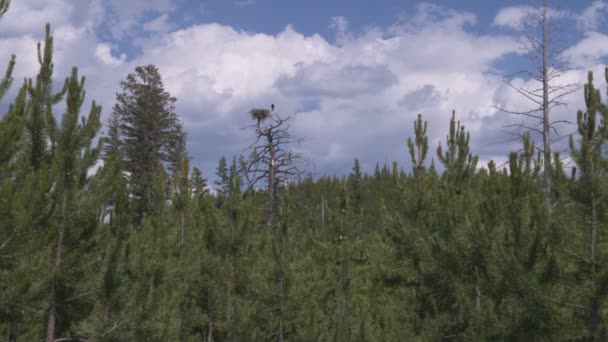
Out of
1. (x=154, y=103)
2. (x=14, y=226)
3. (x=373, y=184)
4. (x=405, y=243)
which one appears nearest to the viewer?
(x=14, y=226)

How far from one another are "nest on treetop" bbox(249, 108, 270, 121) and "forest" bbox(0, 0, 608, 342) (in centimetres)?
783

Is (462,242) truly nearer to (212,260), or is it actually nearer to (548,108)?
(212,260)

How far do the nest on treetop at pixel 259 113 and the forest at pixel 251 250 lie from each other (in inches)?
308

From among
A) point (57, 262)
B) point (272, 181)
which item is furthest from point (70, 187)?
point (272, 181)

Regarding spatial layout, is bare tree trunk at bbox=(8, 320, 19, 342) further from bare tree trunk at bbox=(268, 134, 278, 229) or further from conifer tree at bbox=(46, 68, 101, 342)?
bare tree trunk at bbox=(268, 134, 278, 229)

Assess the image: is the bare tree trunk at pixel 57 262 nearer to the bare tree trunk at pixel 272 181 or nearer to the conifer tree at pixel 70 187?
the conifer tree at pixel 70 187

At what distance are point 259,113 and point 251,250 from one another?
32.6ft

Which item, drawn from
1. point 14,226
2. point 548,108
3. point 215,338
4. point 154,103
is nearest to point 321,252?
point 215,338

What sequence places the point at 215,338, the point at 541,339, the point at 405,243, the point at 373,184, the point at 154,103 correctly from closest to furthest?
the point at 541,339, the point at 405,243, the point at 215,338, the point at 154,103, the point at 373,184

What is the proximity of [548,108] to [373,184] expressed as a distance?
6772 centimetres

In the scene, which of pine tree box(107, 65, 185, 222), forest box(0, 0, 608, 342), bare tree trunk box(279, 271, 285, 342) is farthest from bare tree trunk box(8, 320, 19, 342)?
pine tree box(107, 65, 185, 222)

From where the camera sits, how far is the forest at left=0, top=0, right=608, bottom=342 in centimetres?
575

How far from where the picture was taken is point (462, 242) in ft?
26.3

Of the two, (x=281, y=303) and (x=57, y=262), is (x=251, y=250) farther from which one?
(x=57, y=262)
